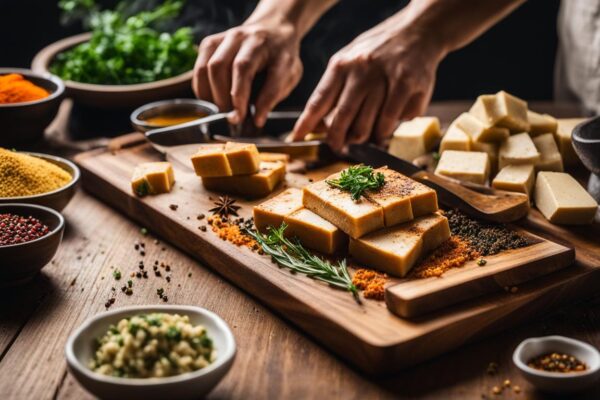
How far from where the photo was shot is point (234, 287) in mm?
2529

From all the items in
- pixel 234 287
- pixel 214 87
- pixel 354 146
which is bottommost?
pixel 234 287

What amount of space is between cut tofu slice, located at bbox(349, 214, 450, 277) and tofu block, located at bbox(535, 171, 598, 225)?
0.52 metres

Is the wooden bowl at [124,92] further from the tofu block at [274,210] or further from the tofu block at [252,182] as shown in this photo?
the tofu block at [274,210]

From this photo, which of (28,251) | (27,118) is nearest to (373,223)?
(28,251)

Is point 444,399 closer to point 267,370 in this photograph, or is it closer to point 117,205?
point 267,370

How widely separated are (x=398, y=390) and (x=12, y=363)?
1139 mm

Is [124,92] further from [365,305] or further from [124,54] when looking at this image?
[365,305]

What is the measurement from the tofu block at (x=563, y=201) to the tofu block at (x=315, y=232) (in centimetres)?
85

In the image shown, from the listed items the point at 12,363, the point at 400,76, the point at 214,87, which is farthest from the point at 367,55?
the point at 12,363

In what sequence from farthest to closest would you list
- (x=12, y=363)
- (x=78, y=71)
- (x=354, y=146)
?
(x=78, y=71) → (x=354, y=146) → (x=12, y=363)

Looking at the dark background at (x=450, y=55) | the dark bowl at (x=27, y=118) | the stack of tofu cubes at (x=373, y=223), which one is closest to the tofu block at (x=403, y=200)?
the stack of tofu cubes at (x=373, y=223)

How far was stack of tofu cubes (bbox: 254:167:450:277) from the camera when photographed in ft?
7.64

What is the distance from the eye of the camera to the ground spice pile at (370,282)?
7.21ft

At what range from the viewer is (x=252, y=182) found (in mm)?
2977
